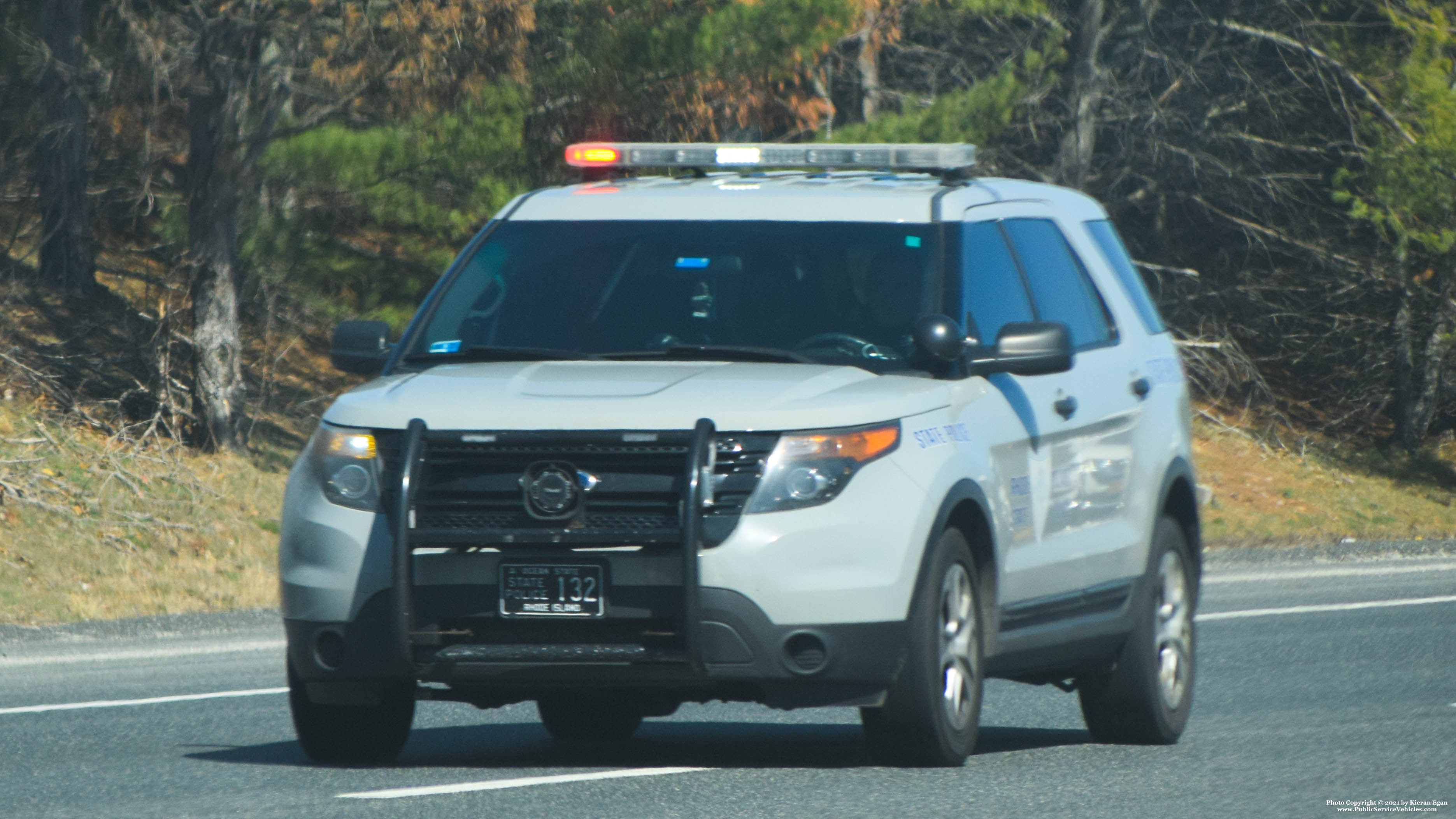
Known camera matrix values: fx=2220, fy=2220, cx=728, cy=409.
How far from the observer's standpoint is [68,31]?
21250 mm

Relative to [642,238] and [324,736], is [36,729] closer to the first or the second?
[324,736]

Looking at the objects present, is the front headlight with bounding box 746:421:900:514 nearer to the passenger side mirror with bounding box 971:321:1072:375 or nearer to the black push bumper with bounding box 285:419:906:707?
the black push bumper with bounding box 285:419:906:707

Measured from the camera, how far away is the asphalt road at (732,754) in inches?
258

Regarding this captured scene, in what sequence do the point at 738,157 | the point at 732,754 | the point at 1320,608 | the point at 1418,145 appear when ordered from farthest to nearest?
the point at 1418,145
the point at 1320,608
the point at 738,157
the point at 732,754

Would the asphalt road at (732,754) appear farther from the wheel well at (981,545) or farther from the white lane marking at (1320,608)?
the white lane marking at (1320,608)

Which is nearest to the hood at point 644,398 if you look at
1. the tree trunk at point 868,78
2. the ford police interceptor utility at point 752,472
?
the ford police interceptor utility at point 752,472

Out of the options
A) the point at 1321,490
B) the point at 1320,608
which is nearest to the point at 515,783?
the point at 1320,608

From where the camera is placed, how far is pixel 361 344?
7.36 metres

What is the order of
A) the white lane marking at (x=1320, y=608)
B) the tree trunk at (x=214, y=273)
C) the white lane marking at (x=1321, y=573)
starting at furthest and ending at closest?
the tree trunk at (x=214, y=273)
the white lane marking at (x=1321, y=573)
the white lane marking at (x=1320, y=608)

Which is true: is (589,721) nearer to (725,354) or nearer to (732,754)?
(732,754)

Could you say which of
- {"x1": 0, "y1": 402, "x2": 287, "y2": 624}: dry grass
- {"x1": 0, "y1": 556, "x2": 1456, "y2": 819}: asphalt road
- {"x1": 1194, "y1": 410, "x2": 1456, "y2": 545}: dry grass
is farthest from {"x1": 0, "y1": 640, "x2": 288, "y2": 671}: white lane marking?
{"x1": 1194, "y1": 410, "x2": 1456, "y2": 545}: dry grass

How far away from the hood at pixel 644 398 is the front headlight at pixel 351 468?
5cm

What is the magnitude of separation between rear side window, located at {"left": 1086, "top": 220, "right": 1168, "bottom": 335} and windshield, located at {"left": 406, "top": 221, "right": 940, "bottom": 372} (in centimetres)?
160

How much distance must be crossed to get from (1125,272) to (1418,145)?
1885cm
